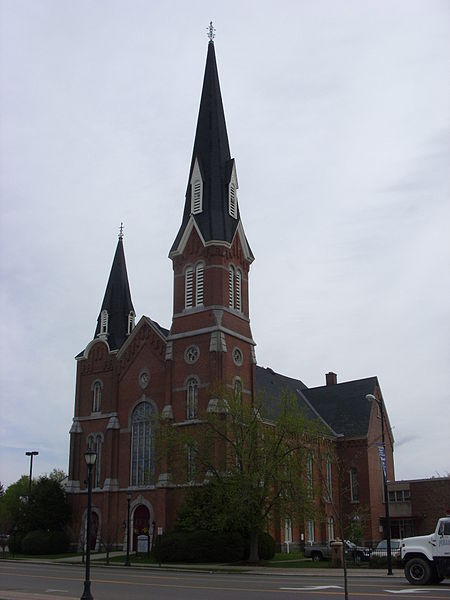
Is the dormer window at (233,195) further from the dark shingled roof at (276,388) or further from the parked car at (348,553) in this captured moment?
the parked car at (348,553)

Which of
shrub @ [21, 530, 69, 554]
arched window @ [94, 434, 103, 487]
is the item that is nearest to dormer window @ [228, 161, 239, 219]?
arched window @ [94, 434, 103, 487]

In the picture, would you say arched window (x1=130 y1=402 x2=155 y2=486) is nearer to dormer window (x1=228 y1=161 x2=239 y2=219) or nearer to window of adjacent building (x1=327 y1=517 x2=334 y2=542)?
dormer window (x1=228 y1=161 x2=239 y2=219)

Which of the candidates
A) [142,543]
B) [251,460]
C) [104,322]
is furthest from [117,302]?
[251,460]

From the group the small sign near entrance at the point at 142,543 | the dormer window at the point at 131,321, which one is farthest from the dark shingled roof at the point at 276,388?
the small sign near entrance at the point at 142,543

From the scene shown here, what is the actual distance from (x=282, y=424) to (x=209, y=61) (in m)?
34.7

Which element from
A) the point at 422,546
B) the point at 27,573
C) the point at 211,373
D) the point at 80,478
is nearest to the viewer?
the point at 422,546

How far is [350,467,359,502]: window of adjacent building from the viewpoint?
203 feet

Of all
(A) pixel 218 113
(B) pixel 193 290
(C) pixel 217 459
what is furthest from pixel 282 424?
(A) pixel 218 113

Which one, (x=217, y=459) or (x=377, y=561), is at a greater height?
(x=217, y=459)

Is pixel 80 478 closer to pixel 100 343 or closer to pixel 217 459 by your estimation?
pixel 100 343

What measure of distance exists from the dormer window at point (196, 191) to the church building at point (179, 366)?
9 cm

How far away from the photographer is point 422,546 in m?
23.0

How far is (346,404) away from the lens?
6769 cm

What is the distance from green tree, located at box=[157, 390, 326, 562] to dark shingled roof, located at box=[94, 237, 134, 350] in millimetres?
16894
